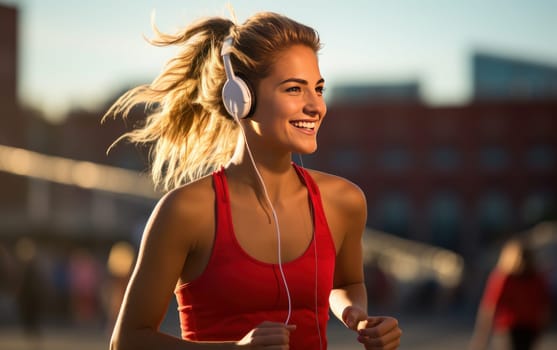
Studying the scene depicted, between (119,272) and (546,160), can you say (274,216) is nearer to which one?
(119,272)

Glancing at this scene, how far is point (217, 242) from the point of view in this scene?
10.4 ft

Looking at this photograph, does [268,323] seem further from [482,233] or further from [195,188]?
[482,233]

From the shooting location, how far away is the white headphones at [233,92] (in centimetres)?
331

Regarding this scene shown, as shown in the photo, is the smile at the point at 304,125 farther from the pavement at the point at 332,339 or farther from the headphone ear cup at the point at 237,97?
the pavement at the point at 332,339

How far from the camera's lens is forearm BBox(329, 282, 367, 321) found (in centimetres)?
342

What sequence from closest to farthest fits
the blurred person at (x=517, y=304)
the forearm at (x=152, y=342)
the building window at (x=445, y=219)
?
the forearm at (x=152, y=342)
the blurred person at (x=517, y=304)
the building window at (x=445, y=219)

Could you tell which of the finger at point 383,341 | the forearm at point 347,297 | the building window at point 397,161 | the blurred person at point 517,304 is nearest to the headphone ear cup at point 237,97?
the forearm at point 347,297

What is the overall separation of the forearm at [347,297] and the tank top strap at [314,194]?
0.26 m

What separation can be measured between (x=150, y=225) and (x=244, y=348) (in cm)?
45

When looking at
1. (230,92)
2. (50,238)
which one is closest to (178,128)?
(230,92)

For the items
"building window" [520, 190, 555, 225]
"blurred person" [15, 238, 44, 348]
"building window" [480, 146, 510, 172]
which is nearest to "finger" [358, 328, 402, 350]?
"blurred person" [15, 238, 44, 348]

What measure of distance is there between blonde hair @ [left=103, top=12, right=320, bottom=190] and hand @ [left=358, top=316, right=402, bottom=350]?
0.78 m

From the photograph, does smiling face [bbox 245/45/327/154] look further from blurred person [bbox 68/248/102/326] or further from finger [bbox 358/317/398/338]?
blurred person [bbox 68/248/102/326]

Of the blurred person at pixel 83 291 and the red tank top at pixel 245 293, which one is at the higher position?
the red tank top at pixel 245 293
